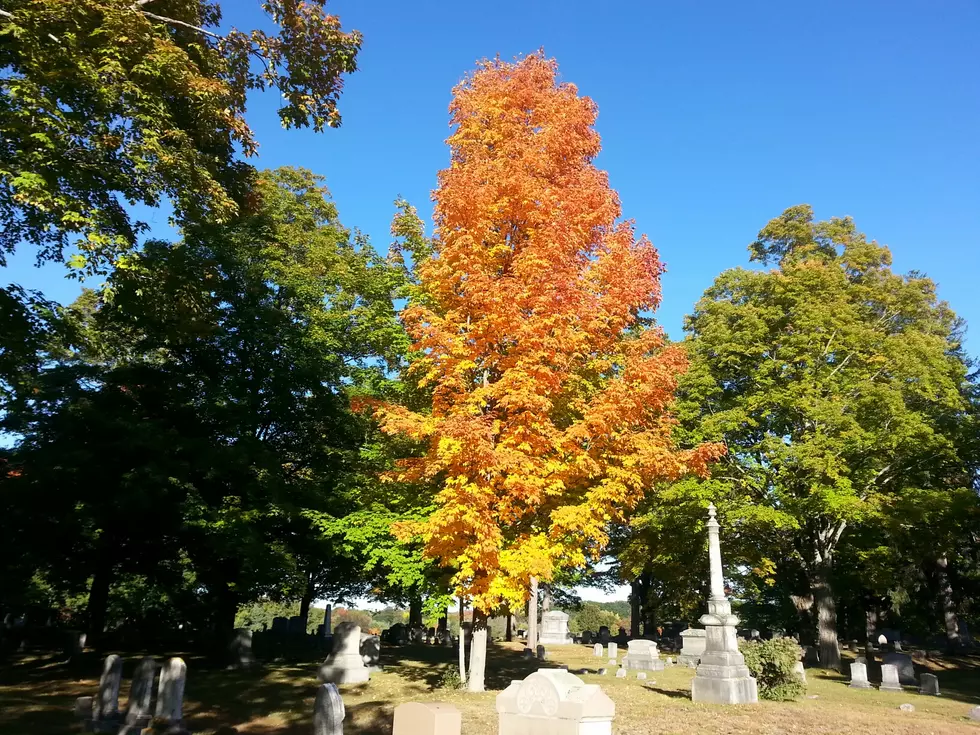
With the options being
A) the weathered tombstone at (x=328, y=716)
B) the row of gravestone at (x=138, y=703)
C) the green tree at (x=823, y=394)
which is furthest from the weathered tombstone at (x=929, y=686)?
the row of gravestone at (x=138, y=703)

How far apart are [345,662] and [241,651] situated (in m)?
3.85

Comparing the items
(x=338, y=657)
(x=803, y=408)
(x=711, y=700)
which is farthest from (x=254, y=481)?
(x=803, y=408)

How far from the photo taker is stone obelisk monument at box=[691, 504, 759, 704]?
1441cm

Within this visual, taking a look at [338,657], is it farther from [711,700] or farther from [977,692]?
[977,692]

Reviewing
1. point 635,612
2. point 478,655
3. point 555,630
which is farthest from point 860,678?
point 555,630

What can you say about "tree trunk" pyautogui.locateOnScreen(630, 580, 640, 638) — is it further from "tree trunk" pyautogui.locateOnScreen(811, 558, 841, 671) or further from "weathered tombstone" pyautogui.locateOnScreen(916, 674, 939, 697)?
"weathered tombstone" pyautogui.locateOnScreen(916, 674, 939, 697)

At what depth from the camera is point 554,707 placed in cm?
743

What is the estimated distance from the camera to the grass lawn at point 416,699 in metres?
11.2

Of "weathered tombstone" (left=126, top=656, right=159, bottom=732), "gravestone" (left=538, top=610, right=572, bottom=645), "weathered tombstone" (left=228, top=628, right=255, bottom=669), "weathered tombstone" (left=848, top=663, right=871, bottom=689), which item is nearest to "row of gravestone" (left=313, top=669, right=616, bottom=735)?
"weathered tombstone" (left=126, top=656, right=159, bottom=732)

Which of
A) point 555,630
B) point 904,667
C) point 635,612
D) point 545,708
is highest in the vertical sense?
point 545,708

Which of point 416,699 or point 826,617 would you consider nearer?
point 416,699

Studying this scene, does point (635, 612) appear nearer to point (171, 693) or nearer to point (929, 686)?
point (929, 686)

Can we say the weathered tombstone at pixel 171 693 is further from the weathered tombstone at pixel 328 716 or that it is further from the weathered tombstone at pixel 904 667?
the weathered tombstone at pixel 904 667

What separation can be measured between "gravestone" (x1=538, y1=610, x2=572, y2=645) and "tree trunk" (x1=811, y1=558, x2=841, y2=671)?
15352 mm
